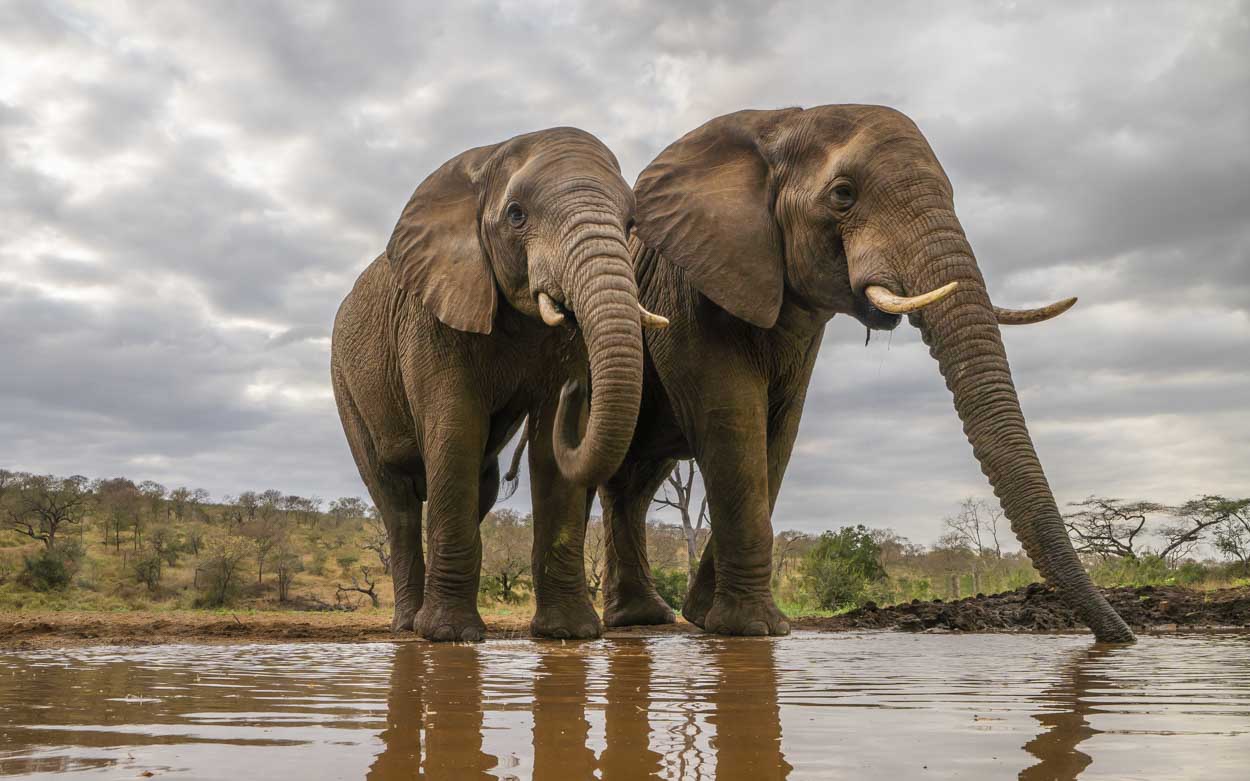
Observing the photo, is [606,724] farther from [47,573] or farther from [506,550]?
[506,550]

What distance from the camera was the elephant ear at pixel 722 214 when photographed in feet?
24.3

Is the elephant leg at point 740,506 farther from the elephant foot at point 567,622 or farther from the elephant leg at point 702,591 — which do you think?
the elephant leg at point 702,591

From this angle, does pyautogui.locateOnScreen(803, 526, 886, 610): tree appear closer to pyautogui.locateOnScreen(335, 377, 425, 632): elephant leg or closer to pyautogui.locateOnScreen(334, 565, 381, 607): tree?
pyautogui.locateOnScreen(335, 377, 425, 632): elephant leg

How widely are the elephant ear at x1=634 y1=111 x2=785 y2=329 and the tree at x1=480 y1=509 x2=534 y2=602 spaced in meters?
11.0

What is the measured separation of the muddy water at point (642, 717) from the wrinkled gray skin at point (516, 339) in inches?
82.1

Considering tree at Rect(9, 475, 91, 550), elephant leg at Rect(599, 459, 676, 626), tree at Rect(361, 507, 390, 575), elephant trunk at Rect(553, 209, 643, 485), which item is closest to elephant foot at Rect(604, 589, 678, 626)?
elephant leg at Rect(599, 459, 676, 626)

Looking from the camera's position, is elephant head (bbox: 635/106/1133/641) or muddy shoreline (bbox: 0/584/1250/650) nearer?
elephant head (bbox: 635/106/1133/641)

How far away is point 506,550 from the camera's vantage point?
33188 millimetres

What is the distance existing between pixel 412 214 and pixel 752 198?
2.36 metres

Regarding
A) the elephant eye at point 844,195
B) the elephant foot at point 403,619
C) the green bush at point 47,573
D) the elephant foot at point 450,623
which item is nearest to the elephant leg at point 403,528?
the elephant foot at point 403,619

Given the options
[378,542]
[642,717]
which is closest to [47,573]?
[378,542]

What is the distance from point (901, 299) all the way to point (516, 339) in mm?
2581

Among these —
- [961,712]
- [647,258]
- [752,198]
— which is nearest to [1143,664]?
[961,712]

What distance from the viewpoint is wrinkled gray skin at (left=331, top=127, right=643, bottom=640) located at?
636cm
